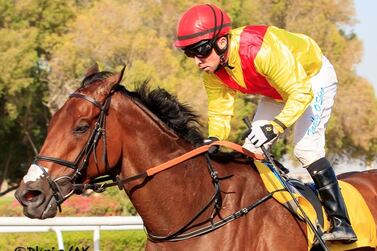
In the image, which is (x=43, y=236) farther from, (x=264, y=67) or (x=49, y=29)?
(x=49, y=29)

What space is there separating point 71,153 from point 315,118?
151 cm

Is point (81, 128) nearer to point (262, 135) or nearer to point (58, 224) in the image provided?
point (262, 135)

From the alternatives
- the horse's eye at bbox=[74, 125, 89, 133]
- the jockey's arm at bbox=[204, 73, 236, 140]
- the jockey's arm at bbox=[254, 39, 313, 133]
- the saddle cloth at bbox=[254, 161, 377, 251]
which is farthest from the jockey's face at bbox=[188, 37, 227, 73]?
the horse's eye at bbox=[74, 125, 89, 133]

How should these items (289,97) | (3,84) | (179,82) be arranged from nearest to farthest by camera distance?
(289,97) < (179,82) < (3,84)

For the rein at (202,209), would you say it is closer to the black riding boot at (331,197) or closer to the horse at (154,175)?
the horse at (154,175)

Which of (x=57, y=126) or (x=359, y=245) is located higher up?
(x=57, y=126)

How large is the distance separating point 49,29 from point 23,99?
3815mm

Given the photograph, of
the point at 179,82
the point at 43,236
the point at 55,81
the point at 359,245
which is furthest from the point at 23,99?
the point at 359,245

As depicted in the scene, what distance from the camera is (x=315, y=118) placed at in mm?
3994

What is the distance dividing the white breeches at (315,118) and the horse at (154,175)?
0.37m

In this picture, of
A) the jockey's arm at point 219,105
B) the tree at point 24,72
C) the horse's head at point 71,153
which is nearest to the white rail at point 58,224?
the jockey's arm at point 219,105

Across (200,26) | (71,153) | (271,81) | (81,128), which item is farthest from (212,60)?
(71,153)

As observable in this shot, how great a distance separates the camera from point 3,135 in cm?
2931

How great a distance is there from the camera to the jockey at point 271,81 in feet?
11.7
